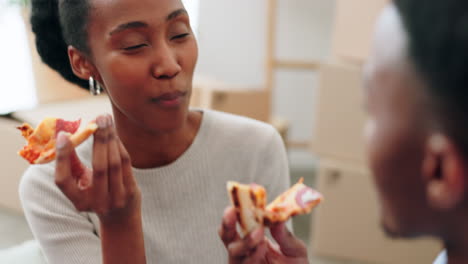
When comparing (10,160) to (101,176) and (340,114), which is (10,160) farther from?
(340,114)

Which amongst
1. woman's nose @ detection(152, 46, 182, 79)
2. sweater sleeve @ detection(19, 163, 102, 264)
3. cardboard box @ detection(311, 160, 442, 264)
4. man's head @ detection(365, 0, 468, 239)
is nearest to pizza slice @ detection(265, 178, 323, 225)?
man's head @ detection(365, 0, 468, 239)

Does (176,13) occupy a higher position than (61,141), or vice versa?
(176,13)

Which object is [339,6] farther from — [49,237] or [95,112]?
[49,237]

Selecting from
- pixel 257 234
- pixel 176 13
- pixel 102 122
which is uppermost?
pixel 176 13

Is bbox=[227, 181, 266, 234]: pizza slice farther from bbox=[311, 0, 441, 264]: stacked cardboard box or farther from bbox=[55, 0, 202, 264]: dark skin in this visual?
bbox=[311, 0, 441, 264]: stacked cardboard box

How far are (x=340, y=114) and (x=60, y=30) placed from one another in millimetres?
1125

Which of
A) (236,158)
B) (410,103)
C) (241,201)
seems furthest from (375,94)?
(236,158)

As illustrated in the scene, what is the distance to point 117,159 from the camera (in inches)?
24.8

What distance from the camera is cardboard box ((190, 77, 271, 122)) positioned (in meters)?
1.77

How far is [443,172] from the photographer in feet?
1.36

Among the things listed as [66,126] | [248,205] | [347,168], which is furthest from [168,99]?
[347,168]

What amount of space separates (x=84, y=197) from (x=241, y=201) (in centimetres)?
19

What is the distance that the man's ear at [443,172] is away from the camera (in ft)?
1.32

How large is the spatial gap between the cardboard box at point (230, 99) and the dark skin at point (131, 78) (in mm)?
882
